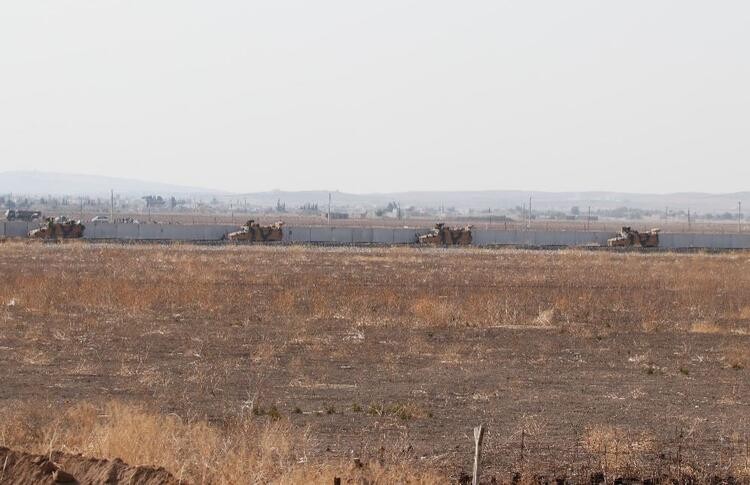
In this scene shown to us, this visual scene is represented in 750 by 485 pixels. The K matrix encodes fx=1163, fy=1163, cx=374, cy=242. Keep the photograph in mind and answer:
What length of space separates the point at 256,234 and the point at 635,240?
3009cm

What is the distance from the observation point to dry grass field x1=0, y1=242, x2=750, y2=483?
13297 millimetres

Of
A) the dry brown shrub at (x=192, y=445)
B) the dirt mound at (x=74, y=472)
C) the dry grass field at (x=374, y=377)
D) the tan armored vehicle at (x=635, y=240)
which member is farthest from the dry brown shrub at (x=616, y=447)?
the tan armored vehicle at (x=635, y=240)

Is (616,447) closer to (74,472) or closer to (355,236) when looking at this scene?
(74,472)

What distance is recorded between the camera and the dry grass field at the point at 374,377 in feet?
43.6

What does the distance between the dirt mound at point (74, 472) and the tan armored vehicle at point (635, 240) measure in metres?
83.2

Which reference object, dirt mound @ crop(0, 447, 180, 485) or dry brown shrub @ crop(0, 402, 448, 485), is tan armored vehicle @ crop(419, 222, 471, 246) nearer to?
dry brown shrub @ crop(0, 402, 448, 485)

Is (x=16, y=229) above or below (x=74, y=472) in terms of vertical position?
below

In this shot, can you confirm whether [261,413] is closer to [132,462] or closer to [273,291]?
[132,462]

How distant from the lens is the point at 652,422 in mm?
16500

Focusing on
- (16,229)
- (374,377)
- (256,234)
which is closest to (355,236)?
(256,234)

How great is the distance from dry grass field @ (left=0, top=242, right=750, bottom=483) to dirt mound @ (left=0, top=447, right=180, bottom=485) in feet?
1.90

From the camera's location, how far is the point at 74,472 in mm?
10766

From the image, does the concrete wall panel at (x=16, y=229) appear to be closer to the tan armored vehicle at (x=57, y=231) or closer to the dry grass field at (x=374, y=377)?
the tan armored vehicle at (x=57, y=231)

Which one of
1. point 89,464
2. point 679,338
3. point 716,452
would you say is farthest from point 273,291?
point 89,464
